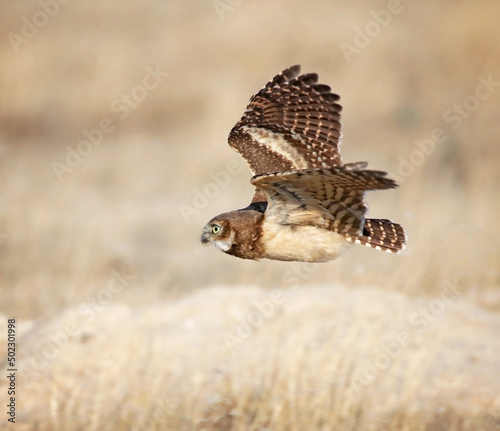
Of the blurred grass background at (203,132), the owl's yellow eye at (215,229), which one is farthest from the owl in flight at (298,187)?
the blurred grass background at (203,132)

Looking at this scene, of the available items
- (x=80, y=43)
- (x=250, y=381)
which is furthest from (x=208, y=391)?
(x=80, y=43)

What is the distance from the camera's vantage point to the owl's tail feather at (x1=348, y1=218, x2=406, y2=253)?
19.6 feet

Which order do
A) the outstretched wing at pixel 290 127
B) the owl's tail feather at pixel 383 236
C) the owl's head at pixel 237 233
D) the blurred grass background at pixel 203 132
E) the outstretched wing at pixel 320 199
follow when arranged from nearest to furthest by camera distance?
1. the outstretched wing at pixel 320 199
2. the owl's head at pixel 237 233
3. the owl's tail feather at pixel 383 236
4. the outstretched wing at pixel 290 127
5. the blurred grass background at pixel 203 132

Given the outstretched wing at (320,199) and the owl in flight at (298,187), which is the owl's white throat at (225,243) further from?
the outstretched wing at (320,199)

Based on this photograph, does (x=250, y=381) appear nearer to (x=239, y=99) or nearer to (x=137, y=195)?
(x=137, y=195)

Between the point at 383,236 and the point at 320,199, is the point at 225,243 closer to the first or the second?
the point at 320,199

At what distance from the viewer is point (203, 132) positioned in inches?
620

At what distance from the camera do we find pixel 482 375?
31.7ft

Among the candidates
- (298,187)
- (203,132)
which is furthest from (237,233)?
(203,132)

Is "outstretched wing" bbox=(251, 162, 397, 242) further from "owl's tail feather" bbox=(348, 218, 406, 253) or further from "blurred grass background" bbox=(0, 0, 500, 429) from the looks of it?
"blurred grass background" bbox=(0, 0, 500, 429)

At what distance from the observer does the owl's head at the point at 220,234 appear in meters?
5.78

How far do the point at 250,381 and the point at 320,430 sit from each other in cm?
98

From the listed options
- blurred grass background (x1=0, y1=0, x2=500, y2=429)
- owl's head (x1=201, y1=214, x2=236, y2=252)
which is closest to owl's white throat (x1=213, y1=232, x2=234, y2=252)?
owl's head (x1=201, y1=214, x2=236, y2=252)

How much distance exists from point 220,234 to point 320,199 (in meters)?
0.73
